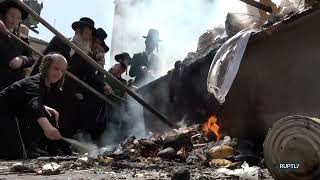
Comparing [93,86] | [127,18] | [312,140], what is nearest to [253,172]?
[312,140]

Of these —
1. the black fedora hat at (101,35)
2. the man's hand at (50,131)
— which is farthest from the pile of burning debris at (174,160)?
the black fedora hat at (101,35)

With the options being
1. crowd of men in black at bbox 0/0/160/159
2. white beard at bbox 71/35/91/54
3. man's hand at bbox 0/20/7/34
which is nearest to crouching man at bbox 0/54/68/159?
crowd of men in black at bbox 0/0/160/159

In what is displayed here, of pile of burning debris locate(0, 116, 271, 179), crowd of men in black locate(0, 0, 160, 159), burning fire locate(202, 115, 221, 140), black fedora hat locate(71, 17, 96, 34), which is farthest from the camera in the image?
black fedora hat locate(71, 17, 96, 34)

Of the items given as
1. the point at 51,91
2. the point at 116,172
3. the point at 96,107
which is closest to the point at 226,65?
the point at 116,172

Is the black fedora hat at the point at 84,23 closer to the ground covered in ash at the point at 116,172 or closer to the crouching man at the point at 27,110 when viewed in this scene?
the crouching man at the point at 27,110

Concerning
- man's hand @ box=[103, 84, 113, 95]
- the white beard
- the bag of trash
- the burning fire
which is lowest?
the burning fire

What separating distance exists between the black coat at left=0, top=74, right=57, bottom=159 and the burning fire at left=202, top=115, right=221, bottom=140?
263 centimetres

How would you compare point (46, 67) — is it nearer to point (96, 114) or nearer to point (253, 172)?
point (253, 172)

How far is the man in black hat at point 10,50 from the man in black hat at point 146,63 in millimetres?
4129

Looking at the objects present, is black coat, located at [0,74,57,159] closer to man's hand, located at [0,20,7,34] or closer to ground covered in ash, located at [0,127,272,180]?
ground covered in ash, located at [0,127,272,180]

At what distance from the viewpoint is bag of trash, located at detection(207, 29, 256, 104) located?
590cm

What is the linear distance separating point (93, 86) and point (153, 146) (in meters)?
2.80

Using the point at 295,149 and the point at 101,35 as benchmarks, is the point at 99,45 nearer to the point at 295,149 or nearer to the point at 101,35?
the point at 101,35

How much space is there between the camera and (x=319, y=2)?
4.99 meters
